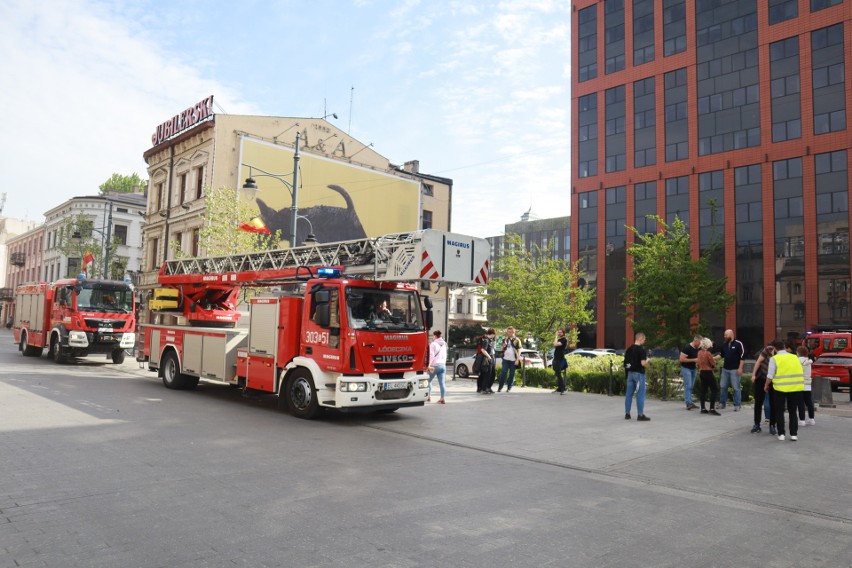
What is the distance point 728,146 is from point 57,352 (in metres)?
39.6

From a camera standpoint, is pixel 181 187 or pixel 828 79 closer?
pixel 828 79

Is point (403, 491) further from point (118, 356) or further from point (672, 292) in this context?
point (672, 292)

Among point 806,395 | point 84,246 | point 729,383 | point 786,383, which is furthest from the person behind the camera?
point 84,246

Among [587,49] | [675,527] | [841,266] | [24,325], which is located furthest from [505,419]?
[587,49]

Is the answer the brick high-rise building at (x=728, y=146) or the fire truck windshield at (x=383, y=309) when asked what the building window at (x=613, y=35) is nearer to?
the brick high-rise building at (x=728, y=146)

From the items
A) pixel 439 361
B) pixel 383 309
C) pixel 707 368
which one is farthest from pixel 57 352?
pixel 707 368

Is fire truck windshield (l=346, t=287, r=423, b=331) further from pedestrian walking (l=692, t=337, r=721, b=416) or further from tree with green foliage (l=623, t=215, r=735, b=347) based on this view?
tree with green foliage (l=623, t=215, r=735, b=347)

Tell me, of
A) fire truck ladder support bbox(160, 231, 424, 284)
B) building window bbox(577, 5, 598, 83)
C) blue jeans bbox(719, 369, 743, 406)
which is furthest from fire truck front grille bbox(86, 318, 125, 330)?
building window bbox(577, 5, 598, 83)

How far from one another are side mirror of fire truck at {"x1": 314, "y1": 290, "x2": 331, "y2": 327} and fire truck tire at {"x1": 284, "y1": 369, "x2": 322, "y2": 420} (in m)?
1.07

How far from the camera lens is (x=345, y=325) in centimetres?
1067

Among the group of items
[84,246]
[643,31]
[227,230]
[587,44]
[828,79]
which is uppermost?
[587,44]

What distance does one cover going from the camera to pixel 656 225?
42.5m

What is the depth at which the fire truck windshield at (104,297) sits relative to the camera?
2055 cm

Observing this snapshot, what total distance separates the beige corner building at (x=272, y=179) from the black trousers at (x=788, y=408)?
2271 cm
